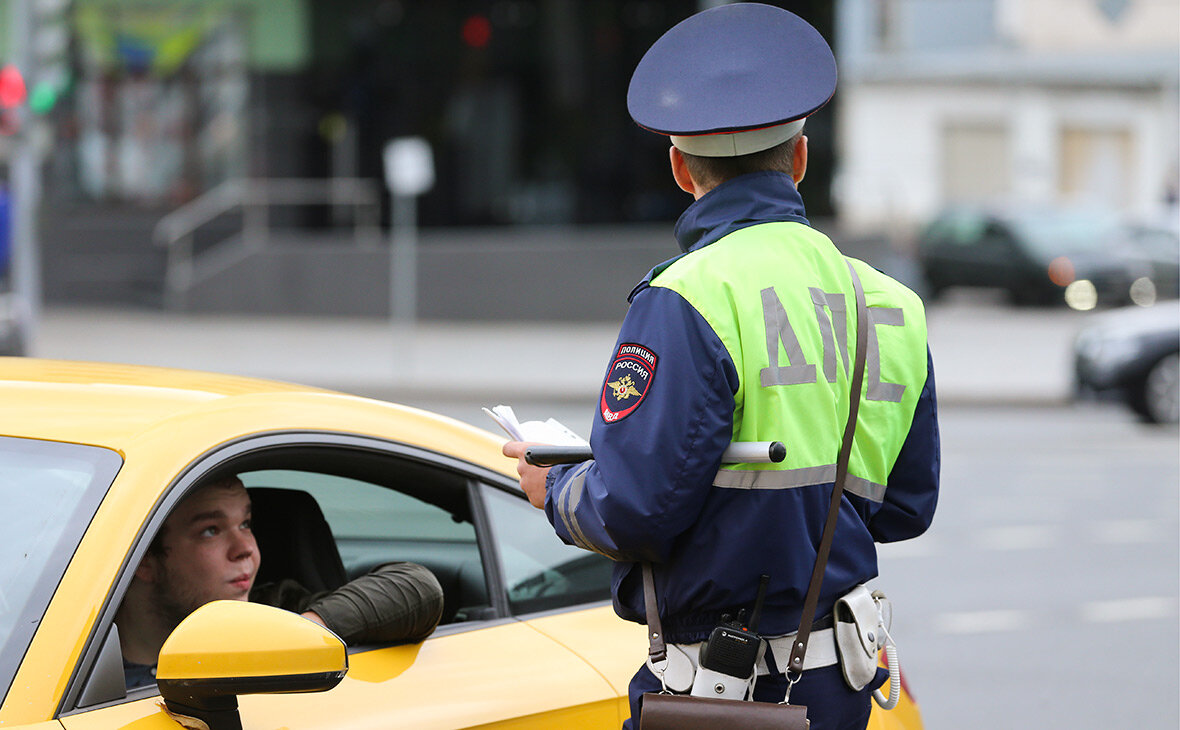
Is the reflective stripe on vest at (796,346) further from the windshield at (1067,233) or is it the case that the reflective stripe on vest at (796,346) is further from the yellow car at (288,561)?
the windshield at (1067,233)

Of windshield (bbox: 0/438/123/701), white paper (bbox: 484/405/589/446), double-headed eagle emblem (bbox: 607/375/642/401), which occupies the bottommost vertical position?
windshield (bbox: 0/438/123/701)

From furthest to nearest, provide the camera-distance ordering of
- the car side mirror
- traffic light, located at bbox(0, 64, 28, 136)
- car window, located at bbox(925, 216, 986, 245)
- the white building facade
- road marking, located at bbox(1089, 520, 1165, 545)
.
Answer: the white building facade
car window, located at bbox(925, 216, 986, 245)
traffic light, located at bbox(0, 64, 28, 136)
road marking, located at bbox(1089, 520, 1165, 545)
the car side mirror

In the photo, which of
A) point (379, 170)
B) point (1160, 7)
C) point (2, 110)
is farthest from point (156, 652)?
point (1160, 7)

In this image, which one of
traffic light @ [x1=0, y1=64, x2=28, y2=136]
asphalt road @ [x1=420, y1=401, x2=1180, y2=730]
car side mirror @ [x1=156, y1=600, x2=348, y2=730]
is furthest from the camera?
traffic light @ [x1=0, y1=64, x2=28, y2=136]

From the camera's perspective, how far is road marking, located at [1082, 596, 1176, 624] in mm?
7504

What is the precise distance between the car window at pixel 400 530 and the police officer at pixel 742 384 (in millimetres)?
585

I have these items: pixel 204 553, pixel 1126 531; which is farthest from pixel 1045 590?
pixel 204 553

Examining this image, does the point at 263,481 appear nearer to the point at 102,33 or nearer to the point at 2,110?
the point at 2,110

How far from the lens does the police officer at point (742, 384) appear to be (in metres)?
2.28

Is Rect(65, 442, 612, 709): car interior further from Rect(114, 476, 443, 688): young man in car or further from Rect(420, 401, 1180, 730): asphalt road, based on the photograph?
Rect(420, 401, 1180, 730): asphalt road

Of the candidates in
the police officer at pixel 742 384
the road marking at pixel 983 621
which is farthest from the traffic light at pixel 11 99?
the police officer at pixel 742 384

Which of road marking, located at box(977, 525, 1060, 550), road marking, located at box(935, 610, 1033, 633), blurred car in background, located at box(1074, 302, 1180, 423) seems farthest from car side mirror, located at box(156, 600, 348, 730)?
blurred car in background, located at box(1074, 302, 1180, 423)

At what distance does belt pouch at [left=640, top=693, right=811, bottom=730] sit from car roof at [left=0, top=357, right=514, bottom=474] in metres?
0.82

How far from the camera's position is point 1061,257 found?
25.5 meters
